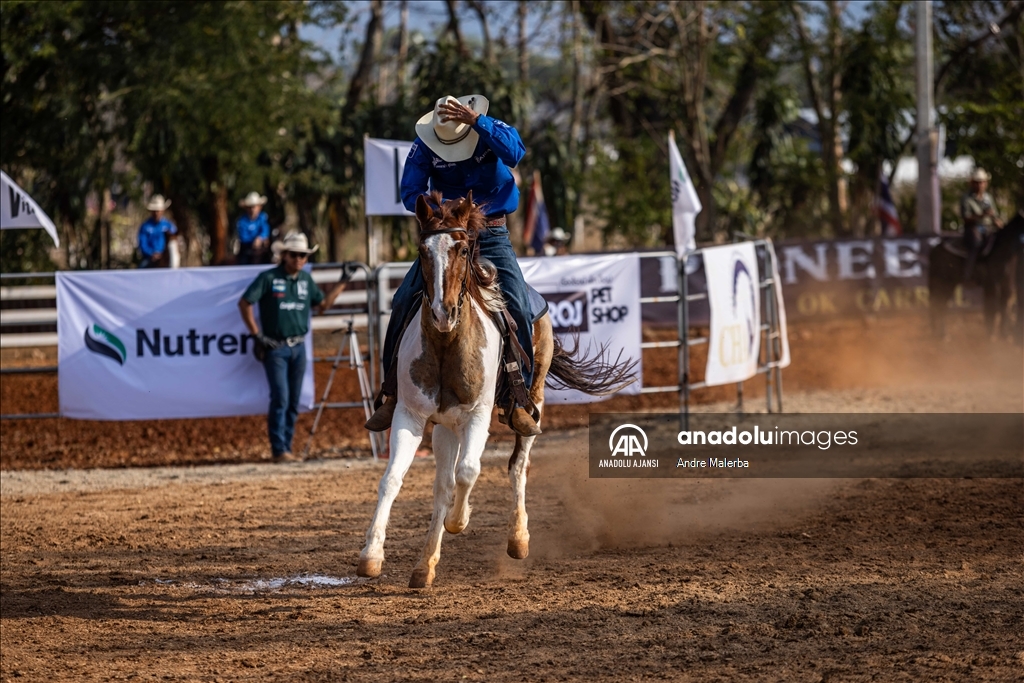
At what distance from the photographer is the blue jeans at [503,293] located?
7.02m

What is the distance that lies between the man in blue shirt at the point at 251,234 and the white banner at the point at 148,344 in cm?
696

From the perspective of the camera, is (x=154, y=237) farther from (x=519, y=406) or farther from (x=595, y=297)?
(x=519, y=406)

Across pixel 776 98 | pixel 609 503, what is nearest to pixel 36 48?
pixel 609 503

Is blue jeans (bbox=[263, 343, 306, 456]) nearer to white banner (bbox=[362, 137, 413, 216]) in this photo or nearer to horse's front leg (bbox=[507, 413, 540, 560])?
white banner (bbox=[362, 137, 413, 216])

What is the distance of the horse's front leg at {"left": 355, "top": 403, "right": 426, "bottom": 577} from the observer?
6164mm

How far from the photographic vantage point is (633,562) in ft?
24.2

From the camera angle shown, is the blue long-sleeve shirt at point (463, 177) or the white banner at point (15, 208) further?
the white banner at point (15, 208)

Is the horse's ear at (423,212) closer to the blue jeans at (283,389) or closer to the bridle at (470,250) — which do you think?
the bridle at (470,250)

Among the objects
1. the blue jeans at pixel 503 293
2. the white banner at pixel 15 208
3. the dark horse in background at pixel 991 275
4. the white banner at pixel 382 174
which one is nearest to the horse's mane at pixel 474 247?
the blue jeans at pixel 503 293

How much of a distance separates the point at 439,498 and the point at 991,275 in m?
14.3

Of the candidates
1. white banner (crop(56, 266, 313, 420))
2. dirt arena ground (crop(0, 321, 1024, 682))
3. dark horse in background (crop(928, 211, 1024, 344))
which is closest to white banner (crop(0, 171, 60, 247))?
white banner (crop(56, 266, 313, 420))

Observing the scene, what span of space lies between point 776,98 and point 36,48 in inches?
751

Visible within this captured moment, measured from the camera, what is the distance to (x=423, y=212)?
6246 millimetres

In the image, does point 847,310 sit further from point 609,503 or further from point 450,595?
point 450,595
